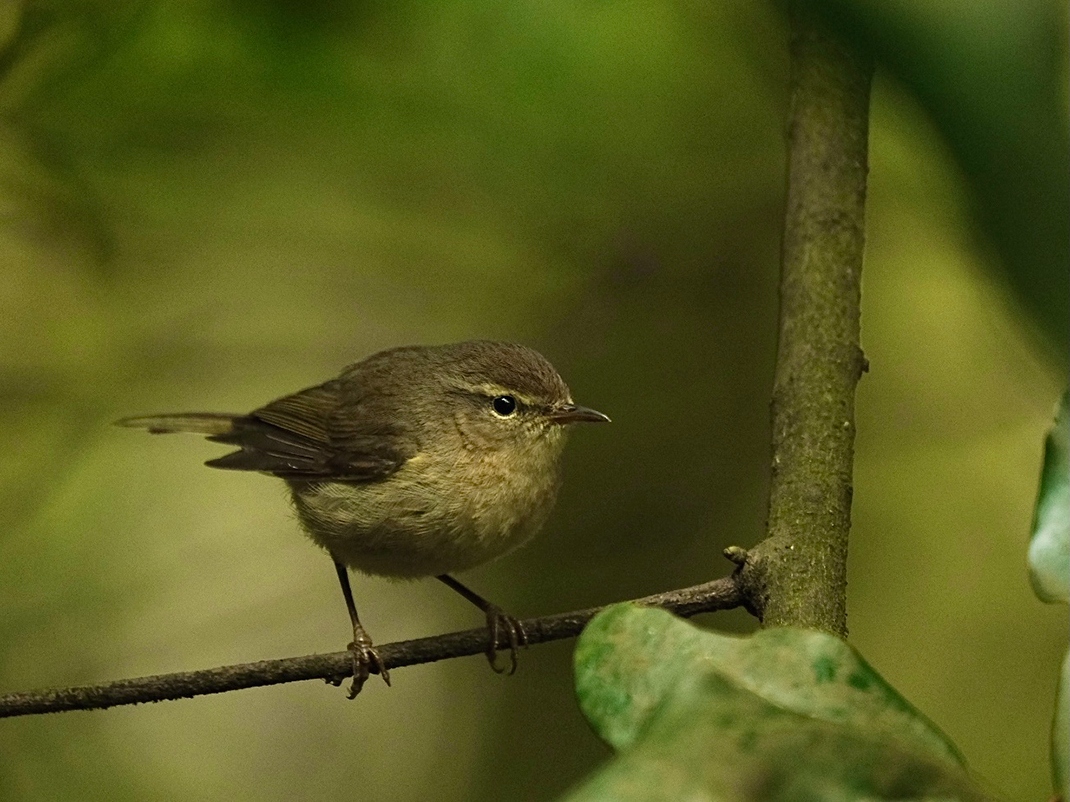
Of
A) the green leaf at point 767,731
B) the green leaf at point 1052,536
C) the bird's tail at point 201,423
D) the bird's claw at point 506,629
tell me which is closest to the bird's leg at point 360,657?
the bird's claw at point 506,629

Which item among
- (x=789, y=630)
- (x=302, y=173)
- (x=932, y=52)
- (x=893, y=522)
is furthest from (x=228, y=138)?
(x=932, y=52)

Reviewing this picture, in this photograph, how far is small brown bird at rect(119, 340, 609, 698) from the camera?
302 centimetres

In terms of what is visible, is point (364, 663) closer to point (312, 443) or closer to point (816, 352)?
point (312, 443)

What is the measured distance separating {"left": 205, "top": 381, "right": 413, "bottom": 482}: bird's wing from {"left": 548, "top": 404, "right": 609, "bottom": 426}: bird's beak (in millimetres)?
454

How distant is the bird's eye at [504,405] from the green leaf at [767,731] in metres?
2.09

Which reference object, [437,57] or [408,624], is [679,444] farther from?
[437,57]

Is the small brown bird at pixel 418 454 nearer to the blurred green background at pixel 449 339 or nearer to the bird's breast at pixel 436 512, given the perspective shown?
the bird's breast at pixel 436 512

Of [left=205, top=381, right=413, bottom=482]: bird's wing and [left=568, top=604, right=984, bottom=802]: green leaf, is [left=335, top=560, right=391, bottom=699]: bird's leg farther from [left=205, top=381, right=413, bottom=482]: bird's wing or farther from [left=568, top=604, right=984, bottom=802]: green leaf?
[left=568, top=604, right=984, bottom=802]: green leaf

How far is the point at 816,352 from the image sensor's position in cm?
267

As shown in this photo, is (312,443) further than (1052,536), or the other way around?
(312,443)

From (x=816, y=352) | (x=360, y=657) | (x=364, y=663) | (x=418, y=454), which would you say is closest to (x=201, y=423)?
(x=418, y=454)

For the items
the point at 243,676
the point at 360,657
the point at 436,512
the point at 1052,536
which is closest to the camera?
the point at 1052,536

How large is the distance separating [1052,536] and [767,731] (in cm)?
47

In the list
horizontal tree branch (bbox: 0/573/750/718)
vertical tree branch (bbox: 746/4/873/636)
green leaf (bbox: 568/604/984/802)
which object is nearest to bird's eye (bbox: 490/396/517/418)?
vertical tree branch (bbox: 746/4/873/636)
